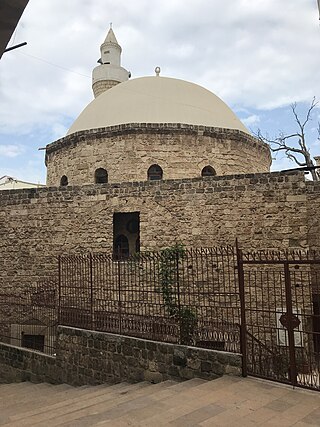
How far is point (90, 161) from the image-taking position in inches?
513

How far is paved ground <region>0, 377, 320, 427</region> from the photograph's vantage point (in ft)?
12.1

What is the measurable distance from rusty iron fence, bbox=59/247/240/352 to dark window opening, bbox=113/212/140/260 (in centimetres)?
124

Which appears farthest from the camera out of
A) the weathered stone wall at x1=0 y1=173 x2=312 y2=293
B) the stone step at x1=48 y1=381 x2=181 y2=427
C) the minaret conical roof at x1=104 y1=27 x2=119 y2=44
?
the minaret conical roof at x1=104 y1=27 x2=119 y2=44

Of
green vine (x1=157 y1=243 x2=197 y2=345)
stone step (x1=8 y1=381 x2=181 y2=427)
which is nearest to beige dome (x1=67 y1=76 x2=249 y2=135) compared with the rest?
green vine (x1=157 y1=243 x2=197 y2=345)

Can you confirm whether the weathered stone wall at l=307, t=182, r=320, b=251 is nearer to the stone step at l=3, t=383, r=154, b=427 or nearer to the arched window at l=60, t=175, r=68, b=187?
the stone step at l=3, t=383, r=154, b=427

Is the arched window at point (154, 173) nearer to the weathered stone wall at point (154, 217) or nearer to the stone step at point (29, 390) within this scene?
the weathered stone wall at point (154, 217)

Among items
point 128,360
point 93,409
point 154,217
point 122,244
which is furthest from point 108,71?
point 93,409

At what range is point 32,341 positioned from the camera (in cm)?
1014

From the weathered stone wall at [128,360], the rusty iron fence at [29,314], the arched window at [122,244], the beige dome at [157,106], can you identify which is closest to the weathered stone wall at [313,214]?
the arched window at [122,244]

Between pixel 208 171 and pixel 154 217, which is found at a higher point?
pixel 208 171

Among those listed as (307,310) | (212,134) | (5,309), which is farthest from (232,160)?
(5,309)

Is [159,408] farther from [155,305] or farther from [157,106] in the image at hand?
[157,106]

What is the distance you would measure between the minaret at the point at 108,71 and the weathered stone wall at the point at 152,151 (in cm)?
1338

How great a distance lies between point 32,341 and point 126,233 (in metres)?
3.69
